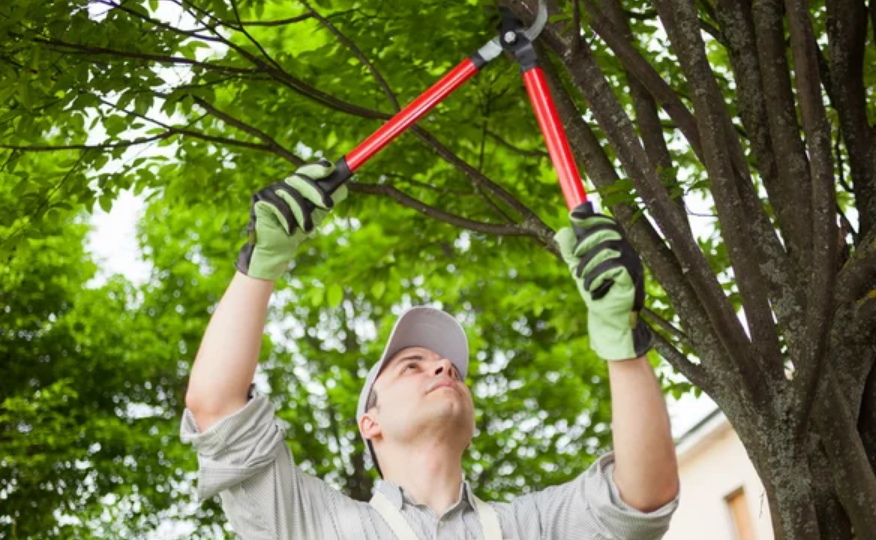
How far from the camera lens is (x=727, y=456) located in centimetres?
1546

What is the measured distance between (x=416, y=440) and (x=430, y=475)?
0.32 feet

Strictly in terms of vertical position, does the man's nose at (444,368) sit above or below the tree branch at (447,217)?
below

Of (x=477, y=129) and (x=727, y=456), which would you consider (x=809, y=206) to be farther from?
(x=727, y=456)

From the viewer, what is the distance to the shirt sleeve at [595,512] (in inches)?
104

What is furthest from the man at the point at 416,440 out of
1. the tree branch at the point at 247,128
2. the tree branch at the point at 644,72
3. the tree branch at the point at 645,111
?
the tree branch at the point at 247,128

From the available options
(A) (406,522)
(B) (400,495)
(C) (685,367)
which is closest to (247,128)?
(C) (685,367)

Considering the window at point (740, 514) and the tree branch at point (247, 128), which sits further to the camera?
the window at point (740, 514)

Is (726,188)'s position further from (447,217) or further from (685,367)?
(447,217)

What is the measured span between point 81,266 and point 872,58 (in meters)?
12.4

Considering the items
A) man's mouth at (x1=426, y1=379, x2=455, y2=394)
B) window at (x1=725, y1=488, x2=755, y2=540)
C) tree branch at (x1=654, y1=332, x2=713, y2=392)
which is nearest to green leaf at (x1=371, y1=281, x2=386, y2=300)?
tree branch at (x1=654, y1=332, x2=713, y2=392)

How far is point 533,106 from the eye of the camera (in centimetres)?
274

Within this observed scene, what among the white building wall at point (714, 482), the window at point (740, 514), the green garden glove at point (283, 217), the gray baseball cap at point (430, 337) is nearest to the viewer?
the green garden glove at point (283, 217)

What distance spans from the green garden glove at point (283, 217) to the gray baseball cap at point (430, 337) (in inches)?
25.0

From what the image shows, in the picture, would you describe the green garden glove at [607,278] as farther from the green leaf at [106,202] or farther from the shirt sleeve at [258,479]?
the green leaf at [106,202]
